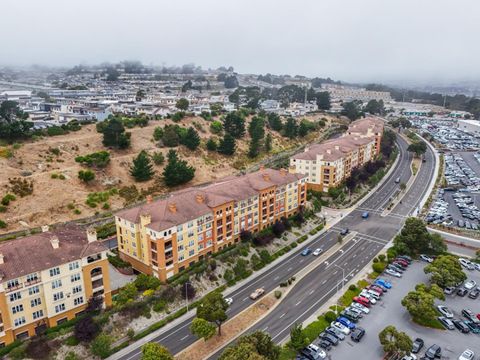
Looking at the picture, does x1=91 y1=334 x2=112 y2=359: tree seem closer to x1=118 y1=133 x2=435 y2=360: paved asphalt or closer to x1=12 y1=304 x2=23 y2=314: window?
x1=118 y1=133 x2=435 y2=360: paved asphalt

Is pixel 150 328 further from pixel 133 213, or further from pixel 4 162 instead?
pixel 4 162

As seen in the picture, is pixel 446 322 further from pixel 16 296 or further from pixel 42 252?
pixel 16 296

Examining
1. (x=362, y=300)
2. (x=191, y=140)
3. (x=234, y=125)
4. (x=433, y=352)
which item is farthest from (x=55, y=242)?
(x=234, y=125)

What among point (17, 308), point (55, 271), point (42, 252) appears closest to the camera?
point (17, 308)

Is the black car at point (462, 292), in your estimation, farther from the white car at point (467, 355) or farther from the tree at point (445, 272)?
the white car at point (467, 355)

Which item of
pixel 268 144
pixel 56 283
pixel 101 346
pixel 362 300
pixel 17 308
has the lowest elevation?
pixel 362 300

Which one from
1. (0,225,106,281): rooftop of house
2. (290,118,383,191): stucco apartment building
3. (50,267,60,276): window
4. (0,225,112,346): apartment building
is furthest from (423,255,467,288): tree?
(50,267,60,276): window

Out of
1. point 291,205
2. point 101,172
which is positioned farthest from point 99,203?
point 291,205
